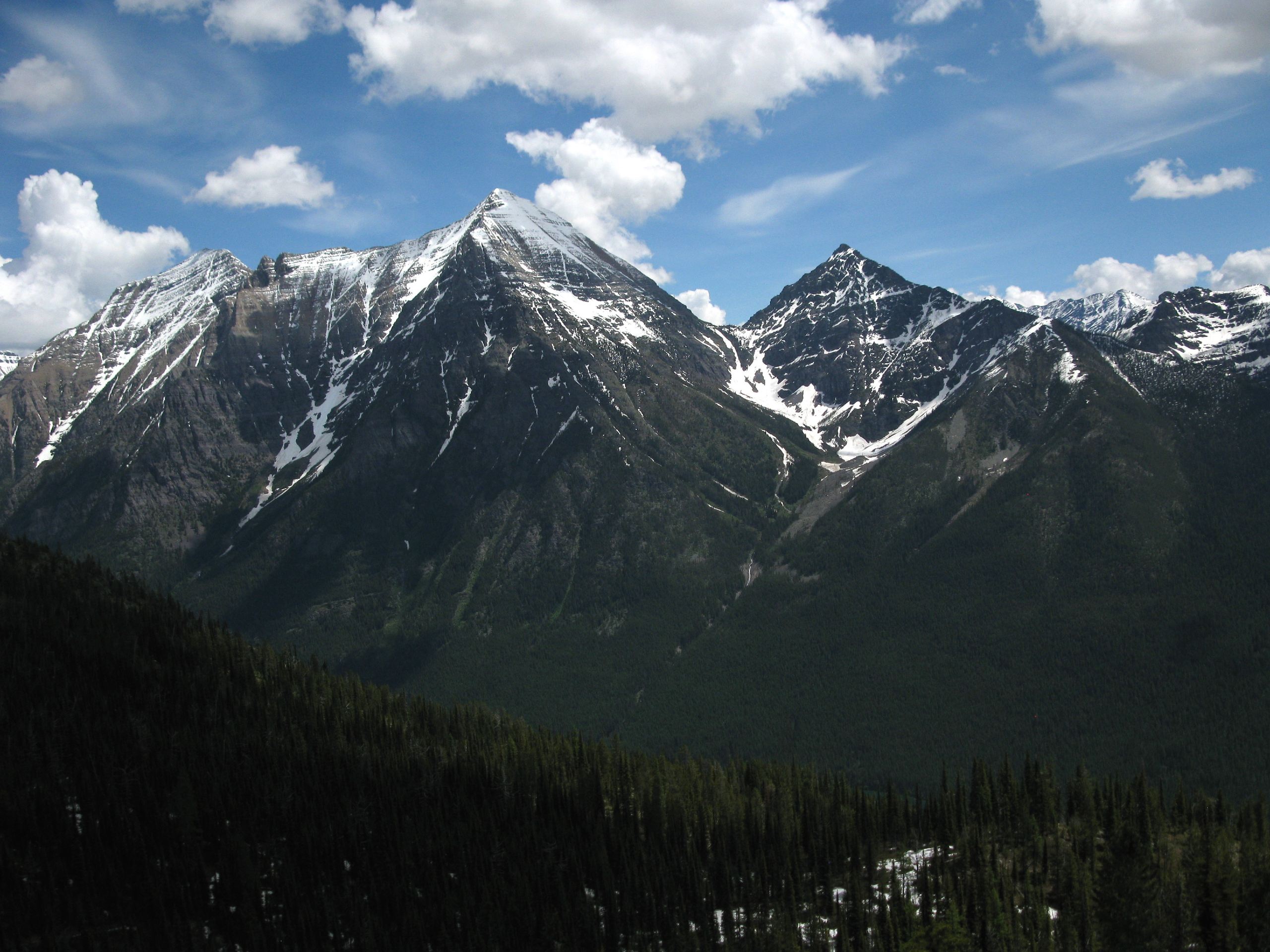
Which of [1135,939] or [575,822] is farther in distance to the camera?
[575,822]

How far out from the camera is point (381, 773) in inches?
5394

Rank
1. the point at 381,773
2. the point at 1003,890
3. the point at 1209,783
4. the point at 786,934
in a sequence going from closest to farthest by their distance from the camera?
the point at 786,934 → the point at 1003,890 → the point at 381,773 → the point at 1209,783

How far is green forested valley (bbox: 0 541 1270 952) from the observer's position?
3834 inches

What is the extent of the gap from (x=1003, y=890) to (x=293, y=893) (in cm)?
7734

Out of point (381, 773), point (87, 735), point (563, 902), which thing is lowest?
point (563, 902)

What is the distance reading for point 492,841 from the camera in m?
123

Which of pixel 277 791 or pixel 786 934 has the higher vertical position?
pixel 277 791

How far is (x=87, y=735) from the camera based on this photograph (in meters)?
131

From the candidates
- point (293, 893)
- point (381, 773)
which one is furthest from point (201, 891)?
point (381, 773)

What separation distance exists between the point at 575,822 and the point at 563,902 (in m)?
20.7

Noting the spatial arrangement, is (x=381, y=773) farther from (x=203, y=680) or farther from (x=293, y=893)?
(x=203, y=680)

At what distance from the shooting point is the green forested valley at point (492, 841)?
97375 millimetres

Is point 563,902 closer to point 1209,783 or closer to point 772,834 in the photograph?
point 772,834

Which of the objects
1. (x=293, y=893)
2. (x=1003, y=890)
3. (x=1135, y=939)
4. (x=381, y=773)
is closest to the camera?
(x=1135, y=939)
